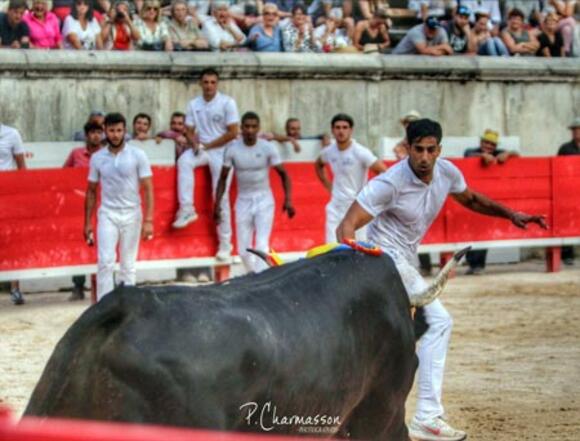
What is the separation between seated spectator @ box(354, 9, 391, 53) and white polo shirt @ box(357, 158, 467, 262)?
1122cm

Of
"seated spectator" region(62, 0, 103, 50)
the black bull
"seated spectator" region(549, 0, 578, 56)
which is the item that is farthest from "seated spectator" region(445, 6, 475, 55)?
the black bull

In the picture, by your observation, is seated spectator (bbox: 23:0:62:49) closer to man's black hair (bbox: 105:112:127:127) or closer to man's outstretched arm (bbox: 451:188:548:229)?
man's black hair (bbox: 105:112:127:127)

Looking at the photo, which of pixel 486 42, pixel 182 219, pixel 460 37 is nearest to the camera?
pixel 182 219

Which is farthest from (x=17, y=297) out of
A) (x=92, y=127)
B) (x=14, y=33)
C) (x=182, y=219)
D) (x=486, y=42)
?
(x=486, y=42)

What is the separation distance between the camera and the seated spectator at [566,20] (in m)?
20.1

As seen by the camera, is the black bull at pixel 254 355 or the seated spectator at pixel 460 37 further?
the seated spectator at pixel 460 37

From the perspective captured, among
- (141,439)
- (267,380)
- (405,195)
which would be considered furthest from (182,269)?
(141,439)

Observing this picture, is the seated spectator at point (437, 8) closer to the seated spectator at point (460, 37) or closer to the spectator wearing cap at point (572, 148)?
the seated spectator at point (460, 37)

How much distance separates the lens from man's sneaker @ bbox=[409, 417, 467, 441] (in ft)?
24.6

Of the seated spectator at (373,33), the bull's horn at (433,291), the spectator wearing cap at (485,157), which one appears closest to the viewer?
the bull's horn at (433,291)

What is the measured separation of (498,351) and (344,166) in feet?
11.9

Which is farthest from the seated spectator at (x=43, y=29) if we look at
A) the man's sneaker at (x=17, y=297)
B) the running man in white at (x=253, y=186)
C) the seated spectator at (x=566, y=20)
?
the seated spectator at (x=566, y=20)

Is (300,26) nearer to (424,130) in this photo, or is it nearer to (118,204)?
(118,204)

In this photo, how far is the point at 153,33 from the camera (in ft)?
55.5
